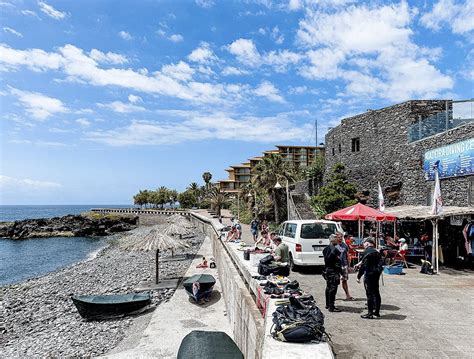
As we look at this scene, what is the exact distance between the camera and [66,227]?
69.8m

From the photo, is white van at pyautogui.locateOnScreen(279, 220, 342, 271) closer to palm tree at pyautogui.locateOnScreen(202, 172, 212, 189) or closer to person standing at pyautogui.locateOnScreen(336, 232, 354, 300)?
person standing at pyautogui.locateOnScreen(336, 232, 354, 300)

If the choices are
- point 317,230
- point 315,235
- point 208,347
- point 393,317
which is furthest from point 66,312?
point 393,317

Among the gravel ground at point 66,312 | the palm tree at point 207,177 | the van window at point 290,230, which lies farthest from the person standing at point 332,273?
the palm tree at point 207,177

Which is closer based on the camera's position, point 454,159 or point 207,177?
point 454,159

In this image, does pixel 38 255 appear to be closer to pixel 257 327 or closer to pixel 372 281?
pixel 257 327

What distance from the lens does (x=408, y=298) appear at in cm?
921

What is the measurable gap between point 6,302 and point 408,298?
2160cm

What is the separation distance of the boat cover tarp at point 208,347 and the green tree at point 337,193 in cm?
1985

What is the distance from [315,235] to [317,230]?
205mm

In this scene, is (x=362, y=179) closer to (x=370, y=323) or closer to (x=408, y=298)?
(x=408, y=298)

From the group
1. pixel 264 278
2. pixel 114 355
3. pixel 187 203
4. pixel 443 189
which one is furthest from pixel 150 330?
pixel 187 203

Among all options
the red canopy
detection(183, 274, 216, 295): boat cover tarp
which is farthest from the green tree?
detection(183, 274, 216, 295): boat cover tarp

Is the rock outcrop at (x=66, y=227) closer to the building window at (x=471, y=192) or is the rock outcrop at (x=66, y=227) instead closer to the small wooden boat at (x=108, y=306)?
the small wooden boat at (x=108, y=306)

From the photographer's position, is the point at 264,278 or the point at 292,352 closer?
the point at 292,352
